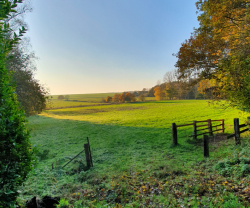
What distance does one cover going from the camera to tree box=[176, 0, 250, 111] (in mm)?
7957

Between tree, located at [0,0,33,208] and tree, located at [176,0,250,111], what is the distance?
9.04 m

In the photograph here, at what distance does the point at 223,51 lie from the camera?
1143 cm

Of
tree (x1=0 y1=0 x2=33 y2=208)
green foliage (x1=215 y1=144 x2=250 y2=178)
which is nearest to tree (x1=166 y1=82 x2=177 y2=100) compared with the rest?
green foliage (x1=215 y1=144 x2=250 y2=178)

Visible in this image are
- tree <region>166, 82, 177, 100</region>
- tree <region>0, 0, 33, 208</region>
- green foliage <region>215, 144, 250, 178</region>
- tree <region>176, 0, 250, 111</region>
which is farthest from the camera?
tree <region>166, 82, 177, 100</region>

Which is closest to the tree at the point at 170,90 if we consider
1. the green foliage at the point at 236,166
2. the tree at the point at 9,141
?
the green foliage at the point at 236,166

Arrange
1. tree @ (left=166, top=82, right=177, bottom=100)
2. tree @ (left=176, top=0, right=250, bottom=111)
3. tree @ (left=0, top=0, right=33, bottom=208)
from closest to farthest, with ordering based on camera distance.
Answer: tree @ (left=0, top=0, right=33, bottom=208) < tree @ (left=176, top=0, right=250, bottom=111) < tree @ (left=166, top=82, right=177, bottom=100)

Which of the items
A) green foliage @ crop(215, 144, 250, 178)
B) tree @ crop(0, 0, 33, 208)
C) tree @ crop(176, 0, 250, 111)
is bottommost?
green foliage @ crop(215, 144, 250, 178)

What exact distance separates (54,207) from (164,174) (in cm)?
487

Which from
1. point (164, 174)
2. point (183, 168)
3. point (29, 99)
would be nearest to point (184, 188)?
point (164, 174)

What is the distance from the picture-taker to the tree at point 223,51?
7957 millimetres

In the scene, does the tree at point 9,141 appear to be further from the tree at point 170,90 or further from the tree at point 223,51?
the tree at point 170,90

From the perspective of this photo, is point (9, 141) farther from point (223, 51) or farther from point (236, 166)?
point (223, 51)

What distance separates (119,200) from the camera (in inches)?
218

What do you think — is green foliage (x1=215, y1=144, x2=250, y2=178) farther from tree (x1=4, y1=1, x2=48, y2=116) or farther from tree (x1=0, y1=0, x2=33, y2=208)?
tree (x1=4, y1=1, x2=48, y2=116)
